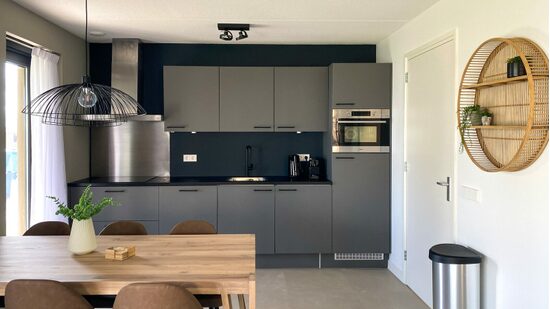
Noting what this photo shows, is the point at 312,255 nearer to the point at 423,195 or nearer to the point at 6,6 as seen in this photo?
the point at 423,195

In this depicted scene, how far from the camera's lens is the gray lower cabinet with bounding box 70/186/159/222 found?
4.84m

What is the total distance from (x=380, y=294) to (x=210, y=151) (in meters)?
2.49

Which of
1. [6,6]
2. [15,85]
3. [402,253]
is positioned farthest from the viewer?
[402,253]

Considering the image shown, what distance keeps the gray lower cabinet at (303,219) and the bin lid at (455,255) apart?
1843 mm

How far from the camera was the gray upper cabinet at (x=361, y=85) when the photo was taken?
16.3 feet

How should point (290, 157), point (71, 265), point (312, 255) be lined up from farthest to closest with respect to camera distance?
1. point (290, 157)
2. point (312, 255)
3. point (71, 265)

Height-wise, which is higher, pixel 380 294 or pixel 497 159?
pixel 497 159

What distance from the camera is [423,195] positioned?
4.07m

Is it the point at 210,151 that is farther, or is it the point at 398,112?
the point at 210,151

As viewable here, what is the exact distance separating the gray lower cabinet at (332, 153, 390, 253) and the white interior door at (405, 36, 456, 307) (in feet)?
1.61

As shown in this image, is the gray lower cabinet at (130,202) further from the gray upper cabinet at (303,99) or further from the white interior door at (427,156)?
the white interior door at (427,156)

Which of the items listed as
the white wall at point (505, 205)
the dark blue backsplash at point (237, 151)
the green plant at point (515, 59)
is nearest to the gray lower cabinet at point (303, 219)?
the dark blue backsplash at point (237, 151)

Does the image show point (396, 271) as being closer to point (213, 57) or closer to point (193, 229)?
point (193, 229)

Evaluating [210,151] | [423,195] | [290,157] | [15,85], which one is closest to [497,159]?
[423,195]
